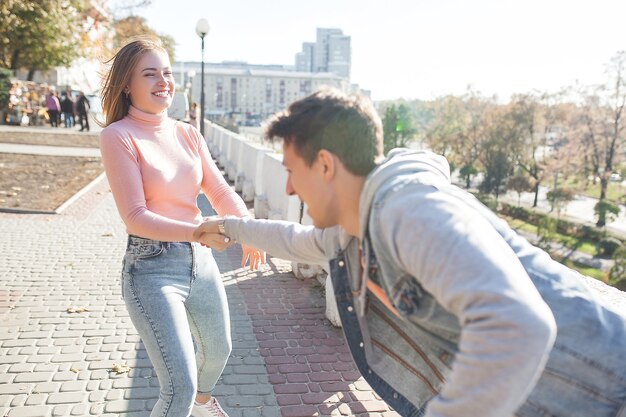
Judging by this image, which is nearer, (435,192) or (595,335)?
(435,192)

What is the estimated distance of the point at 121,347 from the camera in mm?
4637

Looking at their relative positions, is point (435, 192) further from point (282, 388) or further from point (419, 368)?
point (282, 388)

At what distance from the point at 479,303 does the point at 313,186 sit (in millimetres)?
640

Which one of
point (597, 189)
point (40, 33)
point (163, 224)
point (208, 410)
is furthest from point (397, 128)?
point (163, 224)

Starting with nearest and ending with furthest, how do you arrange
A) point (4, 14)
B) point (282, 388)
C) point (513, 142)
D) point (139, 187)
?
1. point (139, 187)
2. point (282, 388)
3. point (4, 14)
4. point (513, 142)

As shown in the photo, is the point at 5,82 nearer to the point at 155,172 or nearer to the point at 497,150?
the point at 155,172

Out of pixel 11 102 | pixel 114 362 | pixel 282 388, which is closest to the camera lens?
pixel 282 388

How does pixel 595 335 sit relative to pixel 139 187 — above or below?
below

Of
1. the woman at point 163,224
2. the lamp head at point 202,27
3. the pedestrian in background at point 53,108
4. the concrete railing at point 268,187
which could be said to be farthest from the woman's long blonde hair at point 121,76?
the pedestrian in background at point 53,108

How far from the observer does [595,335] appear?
146 cm

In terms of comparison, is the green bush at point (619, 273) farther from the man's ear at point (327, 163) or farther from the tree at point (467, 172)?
the tree at point (467, 172)

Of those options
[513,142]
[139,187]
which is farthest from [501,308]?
[513,142]

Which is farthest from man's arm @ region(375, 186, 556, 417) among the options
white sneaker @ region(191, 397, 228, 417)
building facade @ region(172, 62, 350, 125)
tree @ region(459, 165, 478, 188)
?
building facade @ region(172, 62, 350, 125)

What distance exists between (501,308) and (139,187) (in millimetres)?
1895
